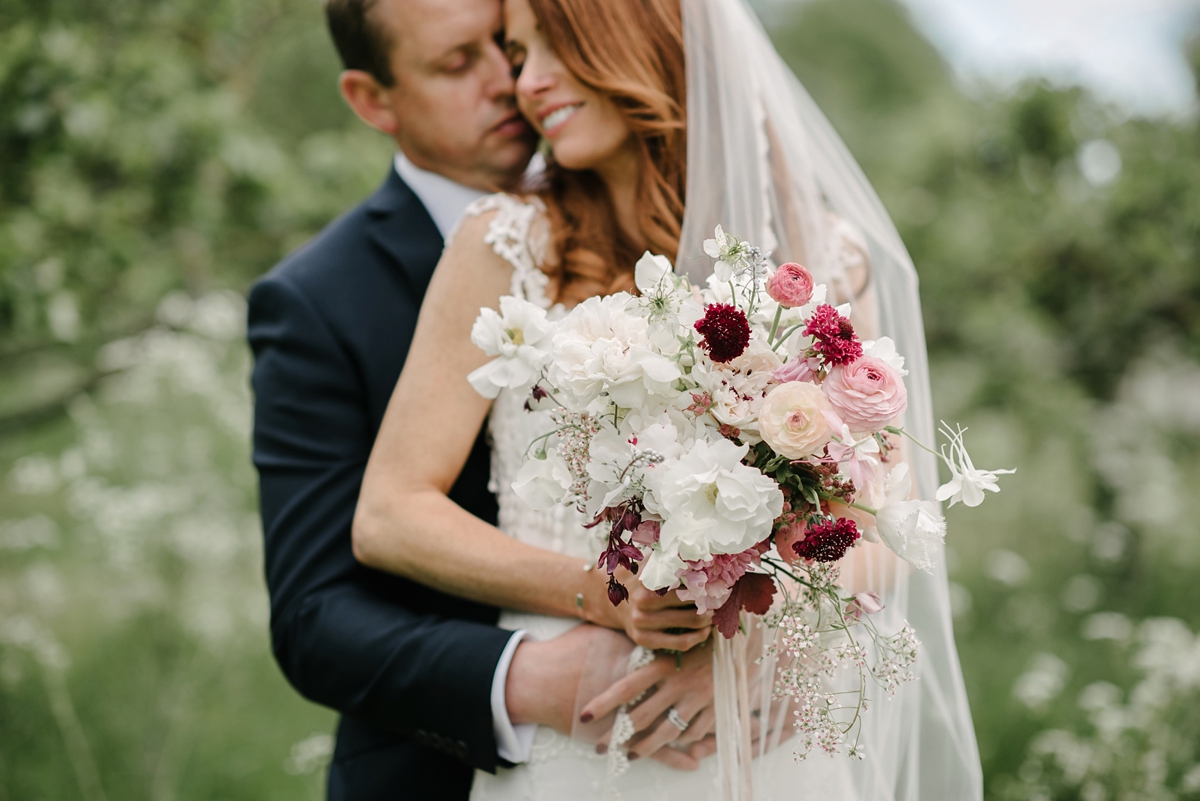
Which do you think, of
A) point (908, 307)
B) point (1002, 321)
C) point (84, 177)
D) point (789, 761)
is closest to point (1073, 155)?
point (1002, 321)

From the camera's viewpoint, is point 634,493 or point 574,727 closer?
point 634,493

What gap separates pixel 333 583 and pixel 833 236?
4.80ft

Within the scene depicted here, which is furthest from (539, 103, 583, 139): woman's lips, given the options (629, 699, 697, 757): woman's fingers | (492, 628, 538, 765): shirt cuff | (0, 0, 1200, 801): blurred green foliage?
(0, 0, 1200, 801): blurred green foliage

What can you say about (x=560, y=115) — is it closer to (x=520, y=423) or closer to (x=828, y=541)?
(x=520, y=423)

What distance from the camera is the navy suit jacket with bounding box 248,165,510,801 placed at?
2.12m

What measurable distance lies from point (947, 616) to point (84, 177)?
3.89m

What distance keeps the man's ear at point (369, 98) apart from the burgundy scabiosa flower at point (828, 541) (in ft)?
6.38

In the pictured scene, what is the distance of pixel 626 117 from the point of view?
223 cm

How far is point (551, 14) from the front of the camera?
2189 mm

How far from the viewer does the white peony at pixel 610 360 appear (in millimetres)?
1390

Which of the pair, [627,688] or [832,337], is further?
[627,688]

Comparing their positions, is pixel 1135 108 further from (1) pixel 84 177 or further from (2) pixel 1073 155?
(1) pixel 84 177

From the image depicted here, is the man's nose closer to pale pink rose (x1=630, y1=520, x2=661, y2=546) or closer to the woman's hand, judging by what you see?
the woman's hand

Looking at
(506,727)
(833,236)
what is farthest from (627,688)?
(833,236)
